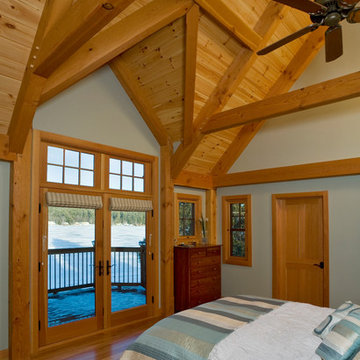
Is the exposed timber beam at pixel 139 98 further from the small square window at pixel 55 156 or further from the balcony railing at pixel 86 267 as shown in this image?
the balcony railing at pixel 86 267

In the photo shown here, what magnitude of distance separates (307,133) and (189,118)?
6.26 ft

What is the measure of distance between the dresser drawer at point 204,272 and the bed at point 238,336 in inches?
84.7

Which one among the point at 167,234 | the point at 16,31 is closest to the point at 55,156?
the point at 16,31

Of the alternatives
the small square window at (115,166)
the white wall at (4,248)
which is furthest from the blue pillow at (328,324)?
the small square window at (115,166)

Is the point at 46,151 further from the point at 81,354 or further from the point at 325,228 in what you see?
the point at 325,228

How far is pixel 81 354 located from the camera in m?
3.67

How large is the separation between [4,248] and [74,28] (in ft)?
7.69

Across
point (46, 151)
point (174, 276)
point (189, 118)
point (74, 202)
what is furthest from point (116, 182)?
point (174, 276)

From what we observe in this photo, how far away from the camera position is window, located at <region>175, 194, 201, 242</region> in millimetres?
5809

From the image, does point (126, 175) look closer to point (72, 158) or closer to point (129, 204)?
point (129, 204)

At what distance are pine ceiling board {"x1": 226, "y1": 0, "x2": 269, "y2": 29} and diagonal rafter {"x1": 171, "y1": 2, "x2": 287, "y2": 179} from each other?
85mm

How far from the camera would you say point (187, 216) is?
6.01 meters

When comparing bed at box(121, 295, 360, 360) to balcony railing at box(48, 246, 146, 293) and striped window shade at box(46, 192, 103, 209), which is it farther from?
striped window shade at box(46, 192, 103, 209)

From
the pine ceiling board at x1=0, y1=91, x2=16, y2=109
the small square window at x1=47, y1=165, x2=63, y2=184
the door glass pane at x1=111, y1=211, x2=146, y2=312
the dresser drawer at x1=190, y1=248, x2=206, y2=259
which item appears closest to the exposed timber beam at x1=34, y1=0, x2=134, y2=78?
the pine ceiling board at x1=0, y1=91, x2=16, y2=109
